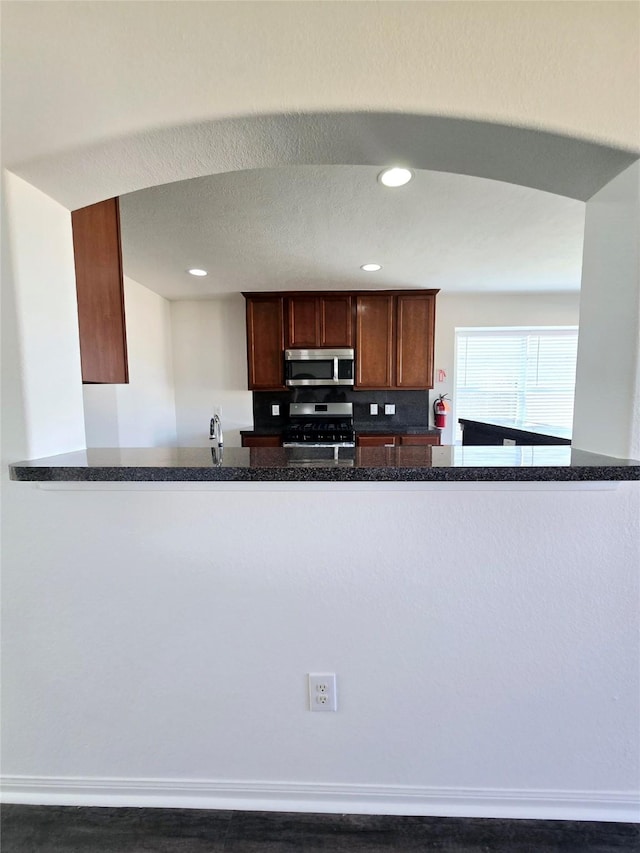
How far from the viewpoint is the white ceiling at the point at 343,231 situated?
1.82m

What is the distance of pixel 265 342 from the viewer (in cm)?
372

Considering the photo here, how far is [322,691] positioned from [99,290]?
1.57m

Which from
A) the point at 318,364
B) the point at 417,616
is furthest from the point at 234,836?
the point at 318,364

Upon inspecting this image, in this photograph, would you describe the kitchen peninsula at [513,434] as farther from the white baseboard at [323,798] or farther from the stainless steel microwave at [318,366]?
the stainless steel microwave at [318,366]

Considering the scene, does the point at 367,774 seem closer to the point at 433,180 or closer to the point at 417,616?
the point at 417,616

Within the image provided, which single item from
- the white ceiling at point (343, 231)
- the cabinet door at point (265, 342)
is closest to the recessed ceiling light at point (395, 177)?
the white ceiling at point (343, 231)

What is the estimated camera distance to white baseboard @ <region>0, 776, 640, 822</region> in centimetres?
102

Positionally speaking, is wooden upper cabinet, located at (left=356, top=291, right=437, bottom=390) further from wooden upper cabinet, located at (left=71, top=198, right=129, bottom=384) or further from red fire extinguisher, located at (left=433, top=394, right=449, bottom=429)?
wooden upper cabinet, located at (left=71, top=198, right=129, bottom=384)

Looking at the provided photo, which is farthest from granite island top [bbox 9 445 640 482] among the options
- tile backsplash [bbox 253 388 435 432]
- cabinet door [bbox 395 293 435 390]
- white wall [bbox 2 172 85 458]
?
tile backsplash [bbox 253 388 435 432]

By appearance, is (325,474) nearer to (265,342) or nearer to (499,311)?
(265,342)

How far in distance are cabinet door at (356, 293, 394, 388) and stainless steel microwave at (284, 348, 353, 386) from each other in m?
0.15

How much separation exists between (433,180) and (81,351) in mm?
1850

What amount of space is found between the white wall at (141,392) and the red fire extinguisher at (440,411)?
319 cm

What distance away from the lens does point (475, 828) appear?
1.01 meters
